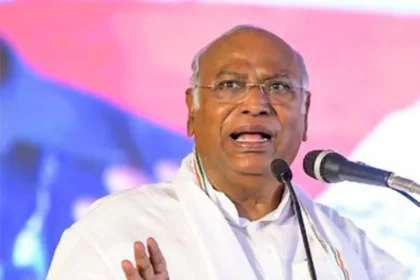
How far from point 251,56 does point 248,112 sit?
A: 5.2 inches

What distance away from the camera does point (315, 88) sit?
2.53m

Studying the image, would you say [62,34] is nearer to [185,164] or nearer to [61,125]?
[61,125]

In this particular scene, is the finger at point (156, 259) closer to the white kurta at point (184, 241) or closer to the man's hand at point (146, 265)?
the man's hand at point (146, 265)

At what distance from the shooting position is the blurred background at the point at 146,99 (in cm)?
233

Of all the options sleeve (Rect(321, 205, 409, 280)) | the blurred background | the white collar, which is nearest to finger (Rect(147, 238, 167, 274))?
the white collar

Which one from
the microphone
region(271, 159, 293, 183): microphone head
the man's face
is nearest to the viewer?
the microphone

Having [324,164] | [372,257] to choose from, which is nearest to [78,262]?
[324,164]

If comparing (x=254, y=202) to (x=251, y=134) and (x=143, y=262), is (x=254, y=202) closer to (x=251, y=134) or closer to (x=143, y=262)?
(x=251, y=134)

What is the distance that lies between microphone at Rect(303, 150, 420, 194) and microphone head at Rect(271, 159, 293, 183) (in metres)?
0.11

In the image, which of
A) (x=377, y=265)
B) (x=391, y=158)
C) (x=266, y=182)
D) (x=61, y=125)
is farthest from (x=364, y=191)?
(x=61, y=125)

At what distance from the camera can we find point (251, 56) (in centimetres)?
184

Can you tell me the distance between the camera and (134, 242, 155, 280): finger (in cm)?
137

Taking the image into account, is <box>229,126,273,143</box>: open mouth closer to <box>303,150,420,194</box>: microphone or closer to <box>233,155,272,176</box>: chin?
<box>233,155,272,176</box>: chin

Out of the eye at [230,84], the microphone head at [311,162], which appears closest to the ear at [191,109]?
the eye at [230,84]
